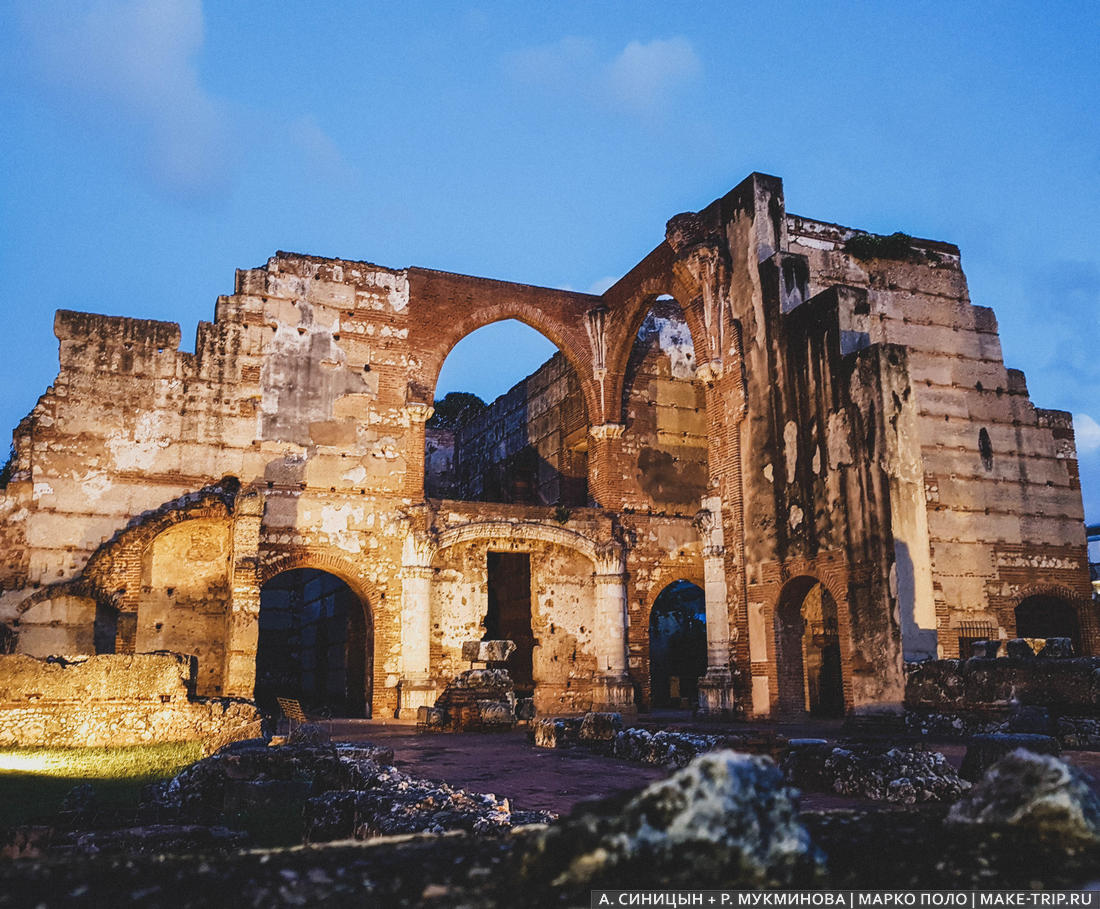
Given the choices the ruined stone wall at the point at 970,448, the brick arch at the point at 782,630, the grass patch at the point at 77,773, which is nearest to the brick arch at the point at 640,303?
the ruined stone wall at the point at 970,448

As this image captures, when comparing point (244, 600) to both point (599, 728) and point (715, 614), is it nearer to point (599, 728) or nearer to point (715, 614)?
point (599, 728)

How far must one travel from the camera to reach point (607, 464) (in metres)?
21.2

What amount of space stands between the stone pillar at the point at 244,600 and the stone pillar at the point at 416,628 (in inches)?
116

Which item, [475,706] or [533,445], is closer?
[475,706]

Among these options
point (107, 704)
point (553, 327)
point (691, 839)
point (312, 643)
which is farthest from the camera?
point (312, 643)

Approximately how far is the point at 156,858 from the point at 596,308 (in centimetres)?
2072

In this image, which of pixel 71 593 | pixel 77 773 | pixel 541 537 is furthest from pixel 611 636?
pixel 77 773

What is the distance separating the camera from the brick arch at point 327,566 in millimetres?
17766

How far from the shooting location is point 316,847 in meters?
2.06

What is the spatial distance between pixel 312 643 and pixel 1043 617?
18247 mm

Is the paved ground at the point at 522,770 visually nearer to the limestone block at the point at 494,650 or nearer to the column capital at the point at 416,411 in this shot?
the limestone block at the point at 494,650

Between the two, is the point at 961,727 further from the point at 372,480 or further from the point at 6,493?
the point at 6,493

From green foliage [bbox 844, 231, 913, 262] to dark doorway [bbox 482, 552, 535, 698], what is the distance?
1086cm

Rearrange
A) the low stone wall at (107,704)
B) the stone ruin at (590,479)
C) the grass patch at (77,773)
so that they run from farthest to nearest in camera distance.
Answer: the stone ruin at (590,479) → the low stone wall at (107,704) → the grass patch at (77,773)
